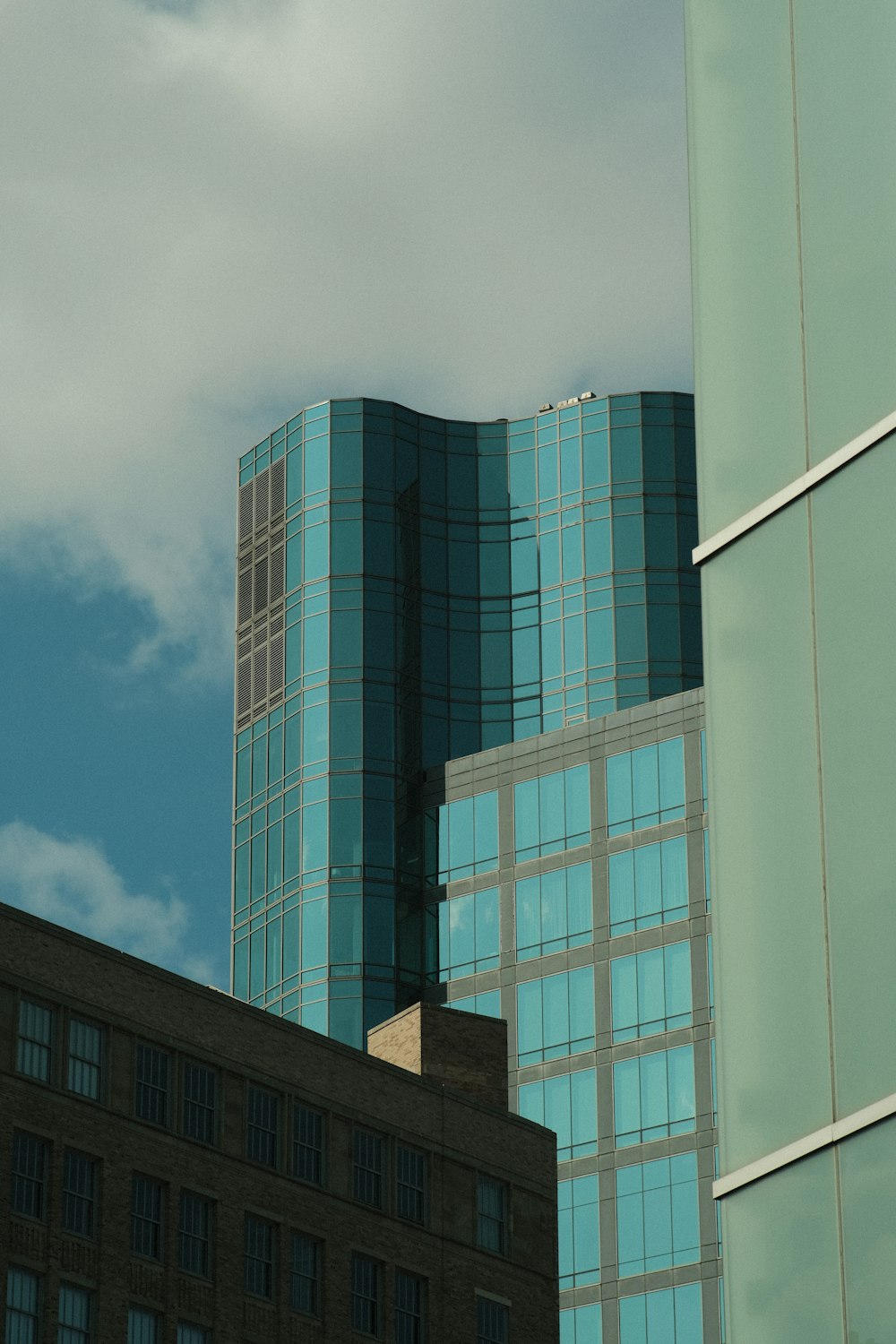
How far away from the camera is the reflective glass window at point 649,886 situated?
10825 cm

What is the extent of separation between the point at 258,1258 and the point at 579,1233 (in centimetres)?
3913

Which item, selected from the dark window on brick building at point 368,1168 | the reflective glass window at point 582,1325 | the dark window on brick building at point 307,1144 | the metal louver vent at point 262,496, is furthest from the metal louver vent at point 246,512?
the dark window on brick building at point 307,1144

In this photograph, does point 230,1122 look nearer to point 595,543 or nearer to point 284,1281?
point 284,1281

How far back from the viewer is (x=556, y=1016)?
109938mm

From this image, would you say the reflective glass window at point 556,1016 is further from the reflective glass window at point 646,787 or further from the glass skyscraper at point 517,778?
the reflective glass window at point 646,787

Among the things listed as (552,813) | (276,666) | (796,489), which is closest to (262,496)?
(276,666)

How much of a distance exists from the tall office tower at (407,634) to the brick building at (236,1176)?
134ft

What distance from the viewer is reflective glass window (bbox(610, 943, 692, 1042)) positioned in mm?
106312

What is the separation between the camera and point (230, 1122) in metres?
68.2

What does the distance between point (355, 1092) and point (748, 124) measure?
59.5m

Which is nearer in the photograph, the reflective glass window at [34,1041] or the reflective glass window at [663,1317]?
the reflective glass window at [34,1041]

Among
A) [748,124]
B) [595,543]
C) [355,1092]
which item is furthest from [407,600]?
[748,124]

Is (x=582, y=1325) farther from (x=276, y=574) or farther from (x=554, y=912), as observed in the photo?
(x=276, y=574)

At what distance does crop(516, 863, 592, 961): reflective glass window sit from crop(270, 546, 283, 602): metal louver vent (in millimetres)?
22068
